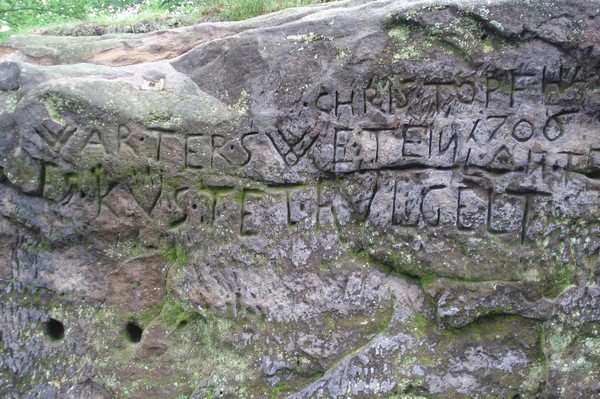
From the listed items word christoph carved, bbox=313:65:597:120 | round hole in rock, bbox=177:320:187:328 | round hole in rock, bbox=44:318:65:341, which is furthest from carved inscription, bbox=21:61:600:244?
round hole in rock, bbox=44:318:65:341

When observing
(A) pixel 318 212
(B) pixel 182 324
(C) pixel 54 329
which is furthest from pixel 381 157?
(C) pixel 54 329

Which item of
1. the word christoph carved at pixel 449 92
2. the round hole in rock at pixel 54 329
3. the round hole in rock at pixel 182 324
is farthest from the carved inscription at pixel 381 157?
the round hole in rock at pixel 54 329

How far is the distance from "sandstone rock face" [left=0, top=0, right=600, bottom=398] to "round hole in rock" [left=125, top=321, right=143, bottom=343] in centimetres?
2

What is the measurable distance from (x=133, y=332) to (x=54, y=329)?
472 mm

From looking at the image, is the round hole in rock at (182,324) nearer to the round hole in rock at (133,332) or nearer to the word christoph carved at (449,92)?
the round hole in rock at (133,332)

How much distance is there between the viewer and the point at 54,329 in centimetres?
360

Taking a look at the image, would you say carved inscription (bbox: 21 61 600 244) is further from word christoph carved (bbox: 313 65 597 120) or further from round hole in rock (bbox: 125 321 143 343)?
round hole in rock (bbox: 125 321 143 343)

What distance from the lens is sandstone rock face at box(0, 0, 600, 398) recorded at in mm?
3244

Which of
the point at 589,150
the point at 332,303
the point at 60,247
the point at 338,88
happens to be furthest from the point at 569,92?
the point at 60,247

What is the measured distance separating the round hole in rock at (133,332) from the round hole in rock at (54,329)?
38 cm

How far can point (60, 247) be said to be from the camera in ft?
11.7

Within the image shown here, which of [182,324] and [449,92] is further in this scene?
[182,324]

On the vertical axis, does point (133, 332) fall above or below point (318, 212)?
below

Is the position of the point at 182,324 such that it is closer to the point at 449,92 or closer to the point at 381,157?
the point at 381,157
